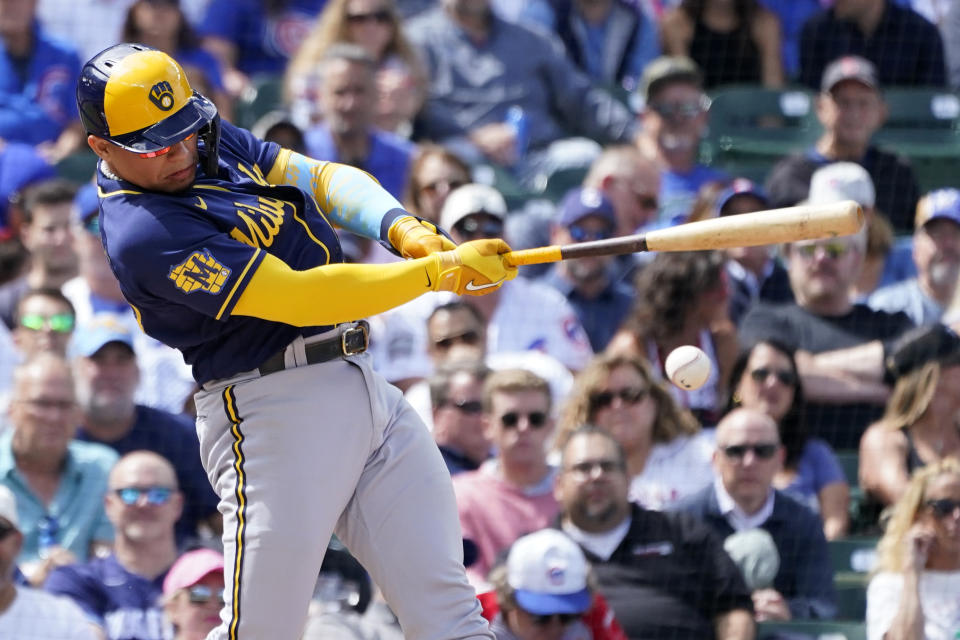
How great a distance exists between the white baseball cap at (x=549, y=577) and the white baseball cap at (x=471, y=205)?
1.48 metres

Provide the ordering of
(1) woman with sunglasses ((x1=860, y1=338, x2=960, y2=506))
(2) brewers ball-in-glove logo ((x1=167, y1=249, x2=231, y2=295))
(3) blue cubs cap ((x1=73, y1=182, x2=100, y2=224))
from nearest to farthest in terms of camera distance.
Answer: (2) brewers ball-in-glove logo ((x1=167, y1=249, x2=231, y2=295)), (1) woman with sunglasses ((x1=860, y1=338, x2=960, y2=506)), (3) blue cubs cap ((x1=73, y1=182, x2=100, y2=224))

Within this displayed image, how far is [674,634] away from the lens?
409 cm

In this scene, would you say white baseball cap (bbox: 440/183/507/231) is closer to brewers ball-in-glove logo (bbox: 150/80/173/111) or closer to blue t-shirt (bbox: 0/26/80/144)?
blue t-shirt (bbox: 0/26/80/144)

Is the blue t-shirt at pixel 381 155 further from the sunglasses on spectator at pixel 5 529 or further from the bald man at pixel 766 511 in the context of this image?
the sunglasses on spectator at pixel 5 529

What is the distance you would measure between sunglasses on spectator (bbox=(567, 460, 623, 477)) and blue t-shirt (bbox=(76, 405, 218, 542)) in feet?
3.72

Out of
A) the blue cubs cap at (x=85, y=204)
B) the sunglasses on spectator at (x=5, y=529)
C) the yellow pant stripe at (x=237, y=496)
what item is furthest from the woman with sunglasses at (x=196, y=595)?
the blue cubs cap at (x=85, y=204)

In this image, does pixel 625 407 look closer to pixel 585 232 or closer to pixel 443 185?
pixel 585 232

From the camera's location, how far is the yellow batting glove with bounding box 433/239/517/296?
2672 millimetres

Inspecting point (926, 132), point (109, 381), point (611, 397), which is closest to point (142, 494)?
point (109, 381)

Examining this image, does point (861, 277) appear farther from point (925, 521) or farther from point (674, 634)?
point (674, 634)

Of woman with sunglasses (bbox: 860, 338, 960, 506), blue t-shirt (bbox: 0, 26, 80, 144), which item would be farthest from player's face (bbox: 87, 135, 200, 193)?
blue t-shirt (bbox: 0, 26, 80, 144)

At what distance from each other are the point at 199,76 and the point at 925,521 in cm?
315

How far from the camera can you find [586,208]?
5.31 m

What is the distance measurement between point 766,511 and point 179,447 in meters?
1.74
